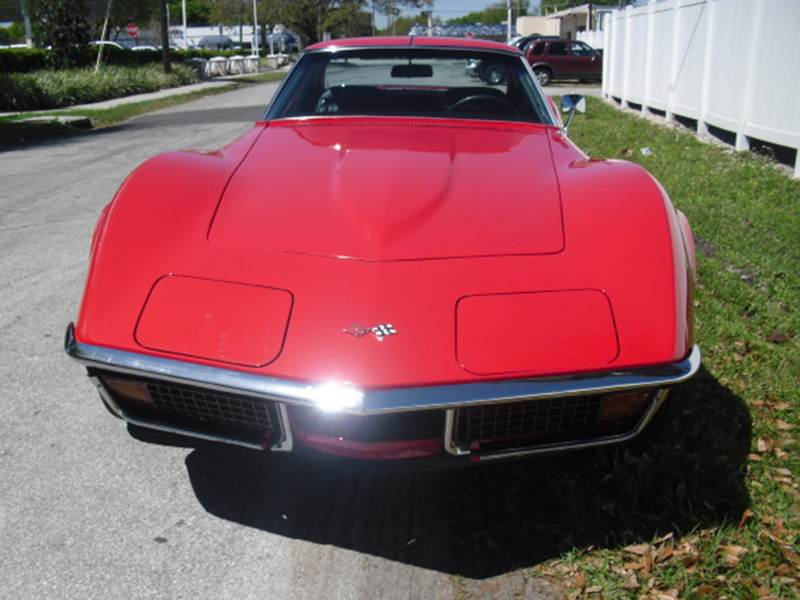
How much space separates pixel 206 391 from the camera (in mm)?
2000

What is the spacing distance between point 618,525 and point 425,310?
94cm

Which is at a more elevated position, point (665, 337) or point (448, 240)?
point (448, 240)

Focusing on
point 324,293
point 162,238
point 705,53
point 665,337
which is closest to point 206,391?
point 324,293

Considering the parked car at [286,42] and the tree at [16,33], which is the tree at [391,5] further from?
the tree at [16,33]

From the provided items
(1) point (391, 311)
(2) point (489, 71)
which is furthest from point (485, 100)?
(1) point (391, 311)

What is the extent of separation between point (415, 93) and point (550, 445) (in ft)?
8.51

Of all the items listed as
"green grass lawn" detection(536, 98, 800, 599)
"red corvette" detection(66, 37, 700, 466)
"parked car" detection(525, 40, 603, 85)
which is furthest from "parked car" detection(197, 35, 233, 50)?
"red corvette" detection(66, 37, 700, 466)

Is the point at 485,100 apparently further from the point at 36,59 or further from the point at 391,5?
the point at 391,5

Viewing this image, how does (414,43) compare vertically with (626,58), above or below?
below

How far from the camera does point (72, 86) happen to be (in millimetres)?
16891

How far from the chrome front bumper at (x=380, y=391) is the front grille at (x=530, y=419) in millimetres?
47

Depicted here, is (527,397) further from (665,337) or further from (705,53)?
(705,53)

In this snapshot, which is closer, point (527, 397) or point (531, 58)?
point (527, 397)

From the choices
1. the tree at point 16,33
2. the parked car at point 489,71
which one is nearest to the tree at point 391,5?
the tree at point 16,33
